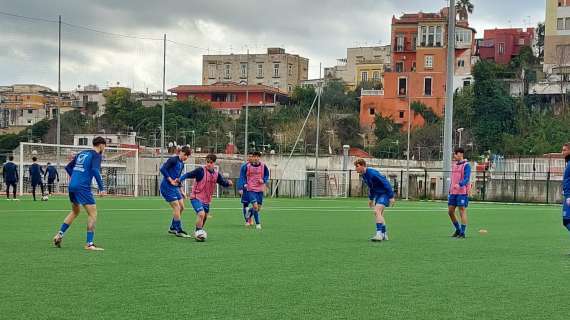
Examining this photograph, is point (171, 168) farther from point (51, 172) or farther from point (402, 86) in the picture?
point (402, 86)

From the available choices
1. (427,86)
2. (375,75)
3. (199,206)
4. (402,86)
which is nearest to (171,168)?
(199,206)

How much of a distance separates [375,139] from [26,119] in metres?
56.6

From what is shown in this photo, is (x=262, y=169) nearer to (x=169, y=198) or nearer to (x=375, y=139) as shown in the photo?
(x=169, y=198)

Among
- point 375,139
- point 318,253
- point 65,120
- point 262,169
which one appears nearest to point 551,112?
point 375,139

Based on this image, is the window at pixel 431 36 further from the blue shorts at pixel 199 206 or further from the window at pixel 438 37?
the blue shorts at pixel 199 206

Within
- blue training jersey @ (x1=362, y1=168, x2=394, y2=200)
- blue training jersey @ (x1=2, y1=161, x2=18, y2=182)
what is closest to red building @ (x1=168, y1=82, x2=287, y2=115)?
blue training jersey @ (x1=2, y1=161, x2=18, y2=182)

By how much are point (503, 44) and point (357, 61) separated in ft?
95.0

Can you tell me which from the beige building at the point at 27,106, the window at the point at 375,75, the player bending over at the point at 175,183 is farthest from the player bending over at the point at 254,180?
the window at the point at 375,75

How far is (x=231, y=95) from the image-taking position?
12438 centimetres

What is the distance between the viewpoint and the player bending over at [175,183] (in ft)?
54.0

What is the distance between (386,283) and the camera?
33.0 ft

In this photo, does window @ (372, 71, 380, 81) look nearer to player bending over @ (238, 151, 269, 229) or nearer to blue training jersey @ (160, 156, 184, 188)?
player bending over @ (238, 151, 269, 229)

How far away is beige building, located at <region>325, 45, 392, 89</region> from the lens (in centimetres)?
13362

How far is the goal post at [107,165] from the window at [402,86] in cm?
5763
